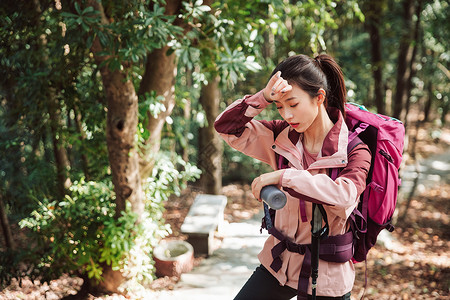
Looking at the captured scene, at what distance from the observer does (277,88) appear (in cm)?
160

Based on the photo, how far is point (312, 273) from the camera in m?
1.63

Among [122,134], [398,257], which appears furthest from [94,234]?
→ [398,257]

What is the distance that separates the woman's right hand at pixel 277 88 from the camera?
1596 mm

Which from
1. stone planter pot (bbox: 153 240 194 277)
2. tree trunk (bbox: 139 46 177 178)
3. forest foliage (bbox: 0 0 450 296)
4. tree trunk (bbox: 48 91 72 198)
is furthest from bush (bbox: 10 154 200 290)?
tree trunk (bbox: 48 91 72 198)

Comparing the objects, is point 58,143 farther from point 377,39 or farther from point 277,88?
point 377,39

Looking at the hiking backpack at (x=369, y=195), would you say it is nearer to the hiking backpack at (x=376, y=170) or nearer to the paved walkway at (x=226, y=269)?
the hiking backpack at (x=376, y=170)

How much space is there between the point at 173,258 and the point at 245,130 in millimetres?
3161

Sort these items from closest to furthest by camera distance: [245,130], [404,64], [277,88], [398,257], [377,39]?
[277,88] → [245,130] → [398,257] → [404,64] → [377,39]

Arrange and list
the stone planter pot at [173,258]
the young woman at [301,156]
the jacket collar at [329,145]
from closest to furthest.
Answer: the young woman at [301,156] < the jacket collar at [329,145] < the stone planter pot at [173,258]

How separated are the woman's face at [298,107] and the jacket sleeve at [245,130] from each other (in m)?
0.23

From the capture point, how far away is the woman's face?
A: 164 centimetres

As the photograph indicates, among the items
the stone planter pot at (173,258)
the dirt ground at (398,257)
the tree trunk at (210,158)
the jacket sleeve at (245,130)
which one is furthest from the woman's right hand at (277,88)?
the tree trunk at (210,158)

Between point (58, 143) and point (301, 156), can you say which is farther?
point (58, 143)

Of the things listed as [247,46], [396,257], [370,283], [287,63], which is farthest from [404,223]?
[287,63]
